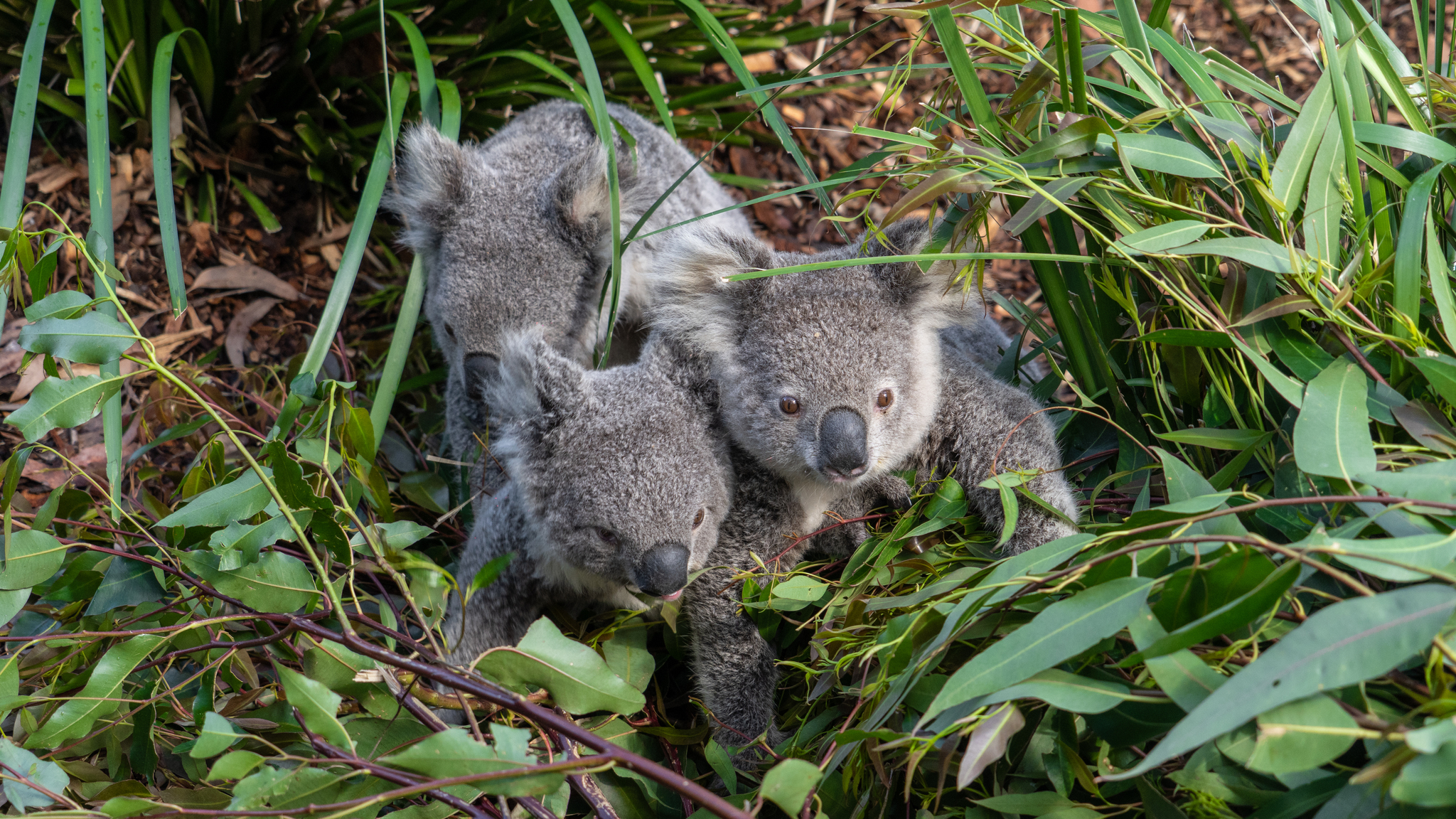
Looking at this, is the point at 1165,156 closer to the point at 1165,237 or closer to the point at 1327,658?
the point at 1165,237

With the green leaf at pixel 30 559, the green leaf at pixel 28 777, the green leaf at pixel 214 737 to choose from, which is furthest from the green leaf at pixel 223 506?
the green leaf at pixel 214 737

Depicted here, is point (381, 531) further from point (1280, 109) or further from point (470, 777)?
point (1280, 109)

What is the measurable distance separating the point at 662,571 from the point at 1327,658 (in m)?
1.20

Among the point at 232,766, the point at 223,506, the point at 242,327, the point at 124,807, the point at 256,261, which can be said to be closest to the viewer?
the point at 232,766

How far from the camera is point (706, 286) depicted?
228 cm

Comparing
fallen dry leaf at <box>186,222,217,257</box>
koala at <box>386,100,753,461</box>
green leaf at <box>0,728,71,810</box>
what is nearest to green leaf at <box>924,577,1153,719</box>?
green leaf at <box>0,728,71,810</box>

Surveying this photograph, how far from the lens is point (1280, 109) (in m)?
2.16

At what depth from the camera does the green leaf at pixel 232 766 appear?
1.39 meters

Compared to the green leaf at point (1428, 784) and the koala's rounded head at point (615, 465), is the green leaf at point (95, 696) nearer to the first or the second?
the koala's rounded head at point (615, 465)

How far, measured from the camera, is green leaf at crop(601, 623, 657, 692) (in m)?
2.22

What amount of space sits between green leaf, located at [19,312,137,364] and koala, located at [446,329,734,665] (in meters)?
0.77

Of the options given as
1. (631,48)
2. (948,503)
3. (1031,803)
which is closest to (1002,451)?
(948,503)

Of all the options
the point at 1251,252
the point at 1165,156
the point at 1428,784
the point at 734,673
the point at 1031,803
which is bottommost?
the point at 734,673

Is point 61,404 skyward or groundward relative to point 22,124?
groundward
